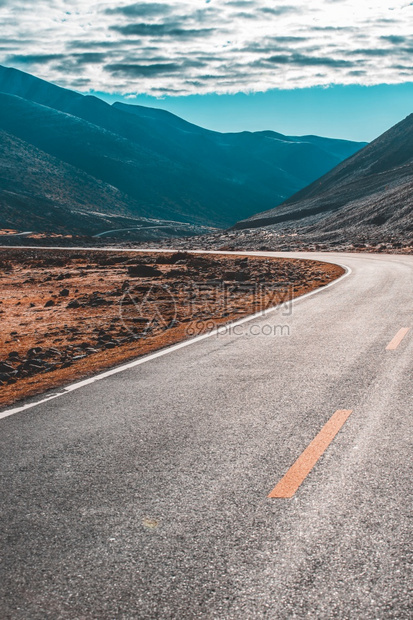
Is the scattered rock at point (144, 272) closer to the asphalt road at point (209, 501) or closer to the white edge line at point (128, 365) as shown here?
the white edge line at point (128, 365)

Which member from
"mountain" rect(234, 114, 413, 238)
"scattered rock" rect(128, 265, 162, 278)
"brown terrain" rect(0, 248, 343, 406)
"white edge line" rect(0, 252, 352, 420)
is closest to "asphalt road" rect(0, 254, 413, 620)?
"white edge line" rect(0, 252, 352, 420)

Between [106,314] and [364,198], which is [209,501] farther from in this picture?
[364,198]

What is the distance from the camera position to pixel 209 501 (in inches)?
159

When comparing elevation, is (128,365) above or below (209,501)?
below

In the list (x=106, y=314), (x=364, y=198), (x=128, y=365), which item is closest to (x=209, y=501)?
(x=128, y=365)

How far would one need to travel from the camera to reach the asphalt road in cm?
304

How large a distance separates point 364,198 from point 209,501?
10293 cm

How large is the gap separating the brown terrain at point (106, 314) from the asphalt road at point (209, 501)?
181cm

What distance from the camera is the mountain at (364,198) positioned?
7431cm

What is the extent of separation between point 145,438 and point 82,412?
1138 millimetres

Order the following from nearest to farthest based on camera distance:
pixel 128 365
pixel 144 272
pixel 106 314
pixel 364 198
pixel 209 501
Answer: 1. pixel 209 501
2. pixel 128 365
3. pixel 106 314
4. pixel 144 272
5. pixel 364 198

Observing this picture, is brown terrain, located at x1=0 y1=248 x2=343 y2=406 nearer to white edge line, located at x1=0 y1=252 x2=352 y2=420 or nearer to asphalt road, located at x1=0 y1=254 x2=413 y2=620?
white edge line, located at x1=0 y1=252 x2=352 y2=420

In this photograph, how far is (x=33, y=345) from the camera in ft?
37.4

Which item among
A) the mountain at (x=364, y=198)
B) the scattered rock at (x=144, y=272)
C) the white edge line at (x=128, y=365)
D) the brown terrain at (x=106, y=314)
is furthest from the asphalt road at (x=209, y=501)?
the mountain at (x=364, y=198)
